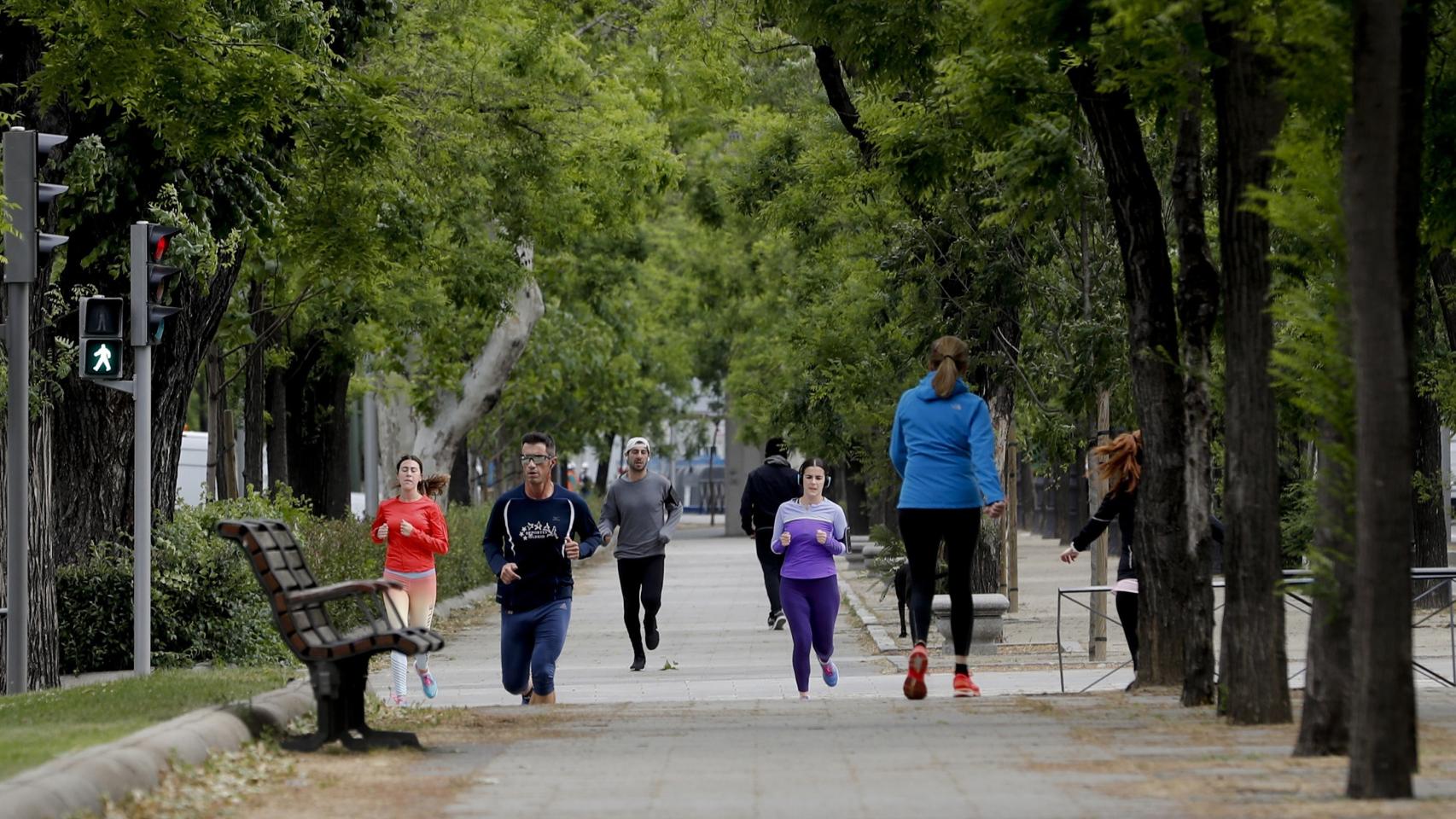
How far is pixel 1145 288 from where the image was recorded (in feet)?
37.7

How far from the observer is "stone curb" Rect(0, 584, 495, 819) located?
704 cm

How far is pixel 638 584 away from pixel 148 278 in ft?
15.5

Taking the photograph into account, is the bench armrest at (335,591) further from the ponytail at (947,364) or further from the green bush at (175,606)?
the green bush at (175,606)

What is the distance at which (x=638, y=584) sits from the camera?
17750 mm

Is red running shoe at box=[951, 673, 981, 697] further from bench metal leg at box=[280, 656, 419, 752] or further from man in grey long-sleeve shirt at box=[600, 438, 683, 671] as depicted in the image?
man in grey long-sleeve shirt at box=[600, 438, 683, 671]

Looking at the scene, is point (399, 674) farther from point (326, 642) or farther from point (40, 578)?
point (326, 642)

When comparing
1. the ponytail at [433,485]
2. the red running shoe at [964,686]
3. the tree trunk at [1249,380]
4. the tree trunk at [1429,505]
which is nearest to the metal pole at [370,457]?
the tree trunk at [1429,505]

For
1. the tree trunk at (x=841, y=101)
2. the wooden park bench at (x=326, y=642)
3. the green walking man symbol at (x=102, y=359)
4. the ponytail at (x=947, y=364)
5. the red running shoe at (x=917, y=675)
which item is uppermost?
the tree trunk at (x=841, y=101)

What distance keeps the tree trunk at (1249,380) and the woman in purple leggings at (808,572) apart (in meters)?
4.78

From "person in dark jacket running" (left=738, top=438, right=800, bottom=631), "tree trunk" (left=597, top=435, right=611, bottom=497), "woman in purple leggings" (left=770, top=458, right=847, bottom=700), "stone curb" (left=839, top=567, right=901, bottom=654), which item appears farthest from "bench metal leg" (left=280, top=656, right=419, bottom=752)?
"tree trunk" (left=597, top=435, right=611, bottom=497)

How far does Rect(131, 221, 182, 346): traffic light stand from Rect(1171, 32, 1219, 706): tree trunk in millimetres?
6983

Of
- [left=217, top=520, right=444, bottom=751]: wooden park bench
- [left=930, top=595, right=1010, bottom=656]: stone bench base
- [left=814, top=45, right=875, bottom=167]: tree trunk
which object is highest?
[left=814, top=45, right=875, bottom=167]: tree trunk

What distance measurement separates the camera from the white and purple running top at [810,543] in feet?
47.4

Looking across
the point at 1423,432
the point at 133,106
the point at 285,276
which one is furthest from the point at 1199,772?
the point at 285,276
